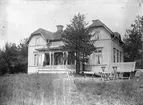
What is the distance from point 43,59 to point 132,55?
418 inches

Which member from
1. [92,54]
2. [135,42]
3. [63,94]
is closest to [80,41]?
[92,54]

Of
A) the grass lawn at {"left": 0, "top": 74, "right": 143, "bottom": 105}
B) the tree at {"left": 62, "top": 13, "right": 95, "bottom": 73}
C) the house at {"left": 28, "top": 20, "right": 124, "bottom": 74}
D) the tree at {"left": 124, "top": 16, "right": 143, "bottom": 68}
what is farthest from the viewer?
the tree at {"left": 62, "top": 13, "right": 95, "bottom": 73}

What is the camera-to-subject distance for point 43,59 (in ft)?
51.4

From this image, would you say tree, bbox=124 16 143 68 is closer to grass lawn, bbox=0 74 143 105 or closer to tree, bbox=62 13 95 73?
grass lawn, bbox=0 74 143 105

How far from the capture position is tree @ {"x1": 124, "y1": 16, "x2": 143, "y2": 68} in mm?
5418

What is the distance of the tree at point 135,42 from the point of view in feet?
17.8

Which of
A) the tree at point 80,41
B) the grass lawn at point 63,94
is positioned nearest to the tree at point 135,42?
the grass lawn at point 63,94

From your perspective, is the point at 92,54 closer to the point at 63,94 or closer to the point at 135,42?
the point at 135,42

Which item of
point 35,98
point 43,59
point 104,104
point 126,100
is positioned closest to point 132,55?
point 126,100

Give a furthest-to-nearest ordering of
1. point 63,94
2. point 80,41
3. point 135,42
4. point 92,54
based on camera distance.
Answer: point 92,54 < point 80,41 < point 135,42 < point 63,94

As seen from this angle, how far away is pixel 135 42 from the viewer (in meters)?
6.00

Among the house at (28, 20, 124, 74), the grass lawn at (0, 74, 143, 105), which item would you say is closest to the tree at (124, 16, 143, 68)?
the grass lawn at (0, 74, 143, 105)

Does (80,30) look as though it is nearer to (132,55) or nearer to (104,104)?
(132,55)

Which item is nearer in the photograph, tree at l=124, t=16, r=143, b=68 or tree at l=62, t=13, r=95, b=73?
tree at l=124, t=16, r=143, b=68
